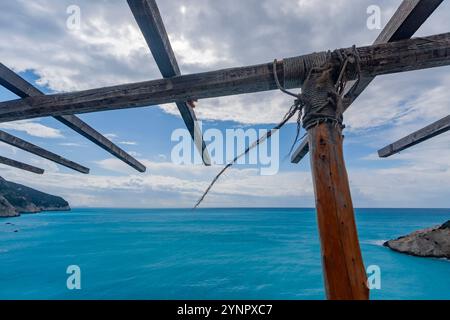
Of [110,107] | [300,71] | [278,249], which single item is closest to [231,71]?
[300,71]

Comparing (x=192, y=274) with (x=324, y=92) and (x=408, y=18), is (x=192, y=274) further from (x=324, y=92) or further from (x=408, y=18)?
(x=408, y=18)

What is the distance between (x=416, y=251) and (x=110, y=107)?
20.1 metres

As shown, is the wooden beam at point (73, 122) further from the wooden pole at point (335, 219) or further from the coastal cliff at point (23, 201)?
the coastal cliff at point (23, 201)

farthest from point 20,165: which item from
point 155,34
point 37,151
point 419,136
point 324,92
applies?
point 419,136

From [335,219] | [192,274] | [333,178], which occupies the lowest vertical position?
[192,274]

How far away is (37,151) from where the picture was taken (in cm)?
444

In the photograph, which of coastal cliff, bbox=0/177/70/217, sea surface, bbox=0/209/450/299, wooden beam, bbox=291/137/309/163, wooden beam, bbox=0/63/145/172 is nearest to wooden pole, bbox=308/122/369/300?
wooden beam, bbox=291/137/309/163

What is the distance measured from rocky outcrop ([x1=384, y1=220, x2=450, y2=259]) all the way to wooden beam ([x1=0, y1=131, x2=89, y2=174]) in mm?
19681

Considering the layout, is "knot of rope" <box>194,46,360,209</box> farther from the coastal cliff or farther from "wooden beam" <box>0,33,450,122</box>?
the coastal cliff

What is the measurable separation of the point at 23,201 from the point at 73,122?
87123mm

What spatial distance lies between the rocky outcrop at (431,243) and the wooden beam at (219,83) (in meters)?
17.6

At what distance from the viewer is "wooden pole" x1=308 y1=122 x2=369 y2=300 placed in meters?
1.30

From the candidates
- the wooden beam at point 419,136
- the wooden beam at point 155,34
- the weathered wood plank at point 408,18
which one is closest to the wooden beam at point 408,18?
the weathered wood plank at point 408,18
